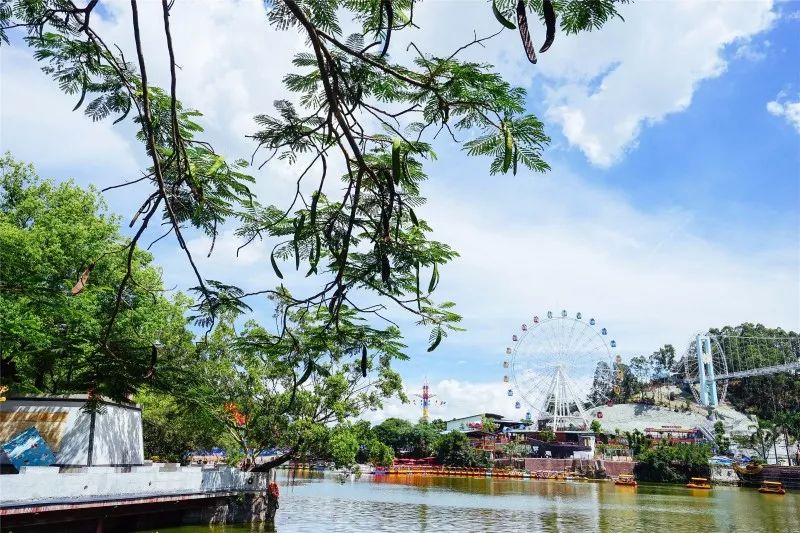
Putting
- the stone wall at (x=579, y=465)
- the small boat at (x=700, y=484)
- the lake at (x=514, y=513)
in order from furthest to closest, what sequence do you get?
1. the stone wall at (x=579, y=465)
2. the small boat at (x=700, y=484)
3. the lake at (x=514, y=513)

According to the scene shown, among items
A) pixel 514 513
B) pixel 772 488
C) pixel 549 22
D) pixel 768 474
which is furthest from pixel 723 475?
pixel 549 22

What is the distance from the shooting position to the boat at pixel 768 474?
4972cm

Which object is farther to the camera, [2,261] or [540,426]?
[540,426]

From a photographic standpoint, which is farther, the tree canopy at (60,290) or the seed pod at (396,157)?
the tree canopy at (60,290)

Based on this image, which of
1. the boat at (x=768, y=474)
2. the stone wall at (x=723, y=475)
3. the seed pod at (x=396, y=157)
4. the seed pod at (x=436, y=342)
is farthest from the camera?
the stone wall at (x=723, y=475)

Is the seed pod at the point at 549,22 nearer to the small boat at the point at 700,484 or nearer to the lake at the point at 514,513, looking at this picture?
the lake at the point at 514,513

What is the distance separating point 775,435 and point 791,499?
24.8m

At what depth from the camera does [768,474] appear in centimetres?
5203

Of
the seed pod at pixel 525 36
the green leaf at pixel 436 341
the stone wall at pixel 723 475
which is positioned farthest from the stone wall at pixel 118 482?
the stone wall at pixel 723 475

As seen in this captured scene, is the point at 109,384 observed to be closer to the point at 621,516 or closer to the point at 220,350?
the point at 220,350

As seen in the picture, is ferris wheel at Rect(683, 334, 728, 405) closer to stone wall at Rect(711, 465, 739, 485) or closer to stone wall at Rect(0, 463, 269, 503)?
stone wall at Rect(711, 465, 739, 485)

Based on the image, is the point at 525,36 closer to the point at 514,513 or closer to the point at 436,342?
the point at 436,342

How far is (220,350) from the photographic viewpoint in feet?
70.7

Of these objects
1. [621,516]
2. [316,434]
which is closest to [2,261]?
[316,434]
